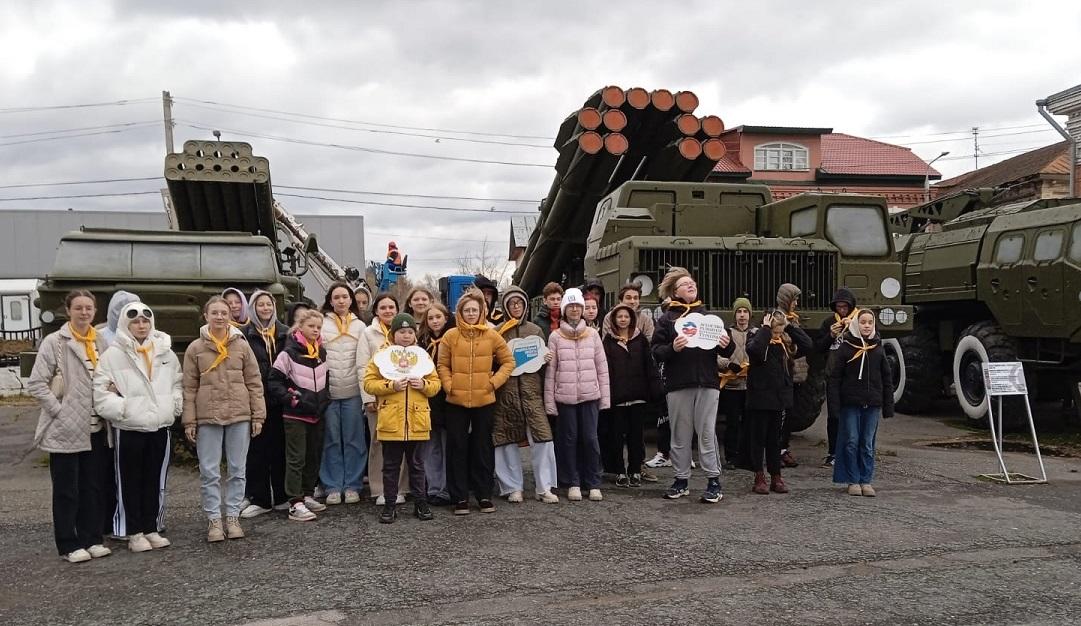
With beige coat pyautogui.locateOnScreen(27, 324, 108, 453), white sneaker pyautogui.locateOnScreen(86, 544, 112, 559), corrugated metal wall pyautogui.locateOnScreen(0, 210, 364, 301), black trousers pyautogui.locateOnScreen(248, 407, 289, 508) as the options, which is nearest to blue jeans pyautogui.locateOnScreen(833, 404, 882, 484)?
black trousers pyautogui.locateOnScreen(248, 407, 289, 508)

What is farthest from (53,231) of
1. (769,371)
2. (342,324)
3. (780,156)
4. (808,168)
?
(769,371)

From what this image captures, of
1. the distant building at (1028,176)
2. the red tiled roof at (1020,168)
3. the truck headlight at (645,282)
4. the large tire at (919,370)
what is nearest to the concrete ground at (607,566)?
the truck headlight at (645,282)

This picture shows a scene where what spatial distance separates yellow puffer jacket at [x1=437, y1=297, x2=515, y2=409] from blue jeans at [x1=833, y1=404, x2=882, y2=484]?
265 centimetres

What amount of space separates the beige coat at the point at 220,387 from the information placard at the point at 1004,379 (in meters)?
5.93

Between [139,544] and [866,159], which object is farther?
[866,159]

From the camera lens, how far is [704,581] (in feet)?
14.2

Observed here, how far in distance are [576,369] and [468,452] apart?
3.27 feet

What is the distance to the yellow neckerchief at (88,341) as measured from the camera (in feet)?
16.3

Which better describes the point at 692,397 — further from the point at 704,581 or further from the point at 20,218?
the point at 20,218

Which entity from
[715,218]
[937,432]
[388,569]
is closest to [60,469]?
[388,569]

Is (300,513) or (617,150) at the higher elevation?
(617,150)

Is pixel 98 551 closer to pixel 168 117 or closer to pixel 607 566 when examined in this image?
pixel 607 566

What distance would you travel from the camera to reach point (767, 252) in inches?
318

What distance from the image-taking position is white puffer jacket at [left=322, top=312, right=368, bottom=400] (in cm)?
602
